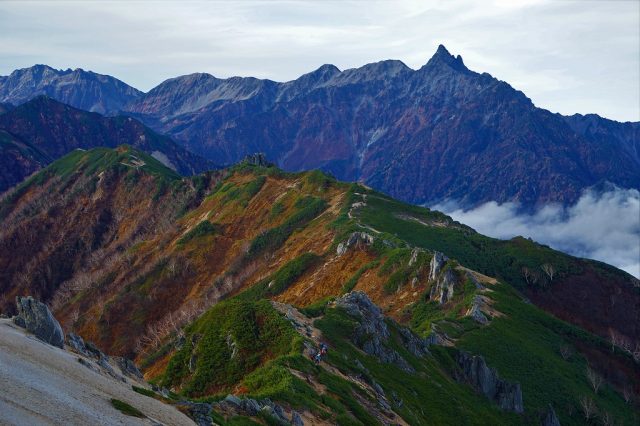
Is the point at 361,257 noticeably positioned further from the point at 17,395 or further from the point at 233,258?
the point at 17,395

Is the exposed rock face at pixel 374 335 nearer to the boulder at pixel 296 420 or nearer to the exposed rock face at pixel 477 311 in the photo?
the exposed rock face at pixel 477 311

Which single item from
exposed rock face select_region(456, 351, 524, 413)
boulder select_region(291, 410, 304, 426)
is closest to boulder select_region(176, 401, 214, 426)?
boulder select_region(291, 410, 304, 426)

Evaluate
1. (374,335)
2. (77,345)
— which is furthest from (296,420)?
(374,335)

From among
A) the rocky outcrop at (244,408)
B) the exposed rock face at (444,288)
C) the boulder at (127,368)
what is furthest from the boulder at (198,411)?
the exposed rock face at (444,288)

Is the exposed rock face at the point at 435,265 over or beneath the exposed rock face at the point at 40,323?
over

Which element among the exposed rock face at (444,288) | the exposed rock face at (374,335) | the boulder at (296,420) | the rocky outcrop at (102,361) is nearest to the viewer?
the boulder at (296,420)

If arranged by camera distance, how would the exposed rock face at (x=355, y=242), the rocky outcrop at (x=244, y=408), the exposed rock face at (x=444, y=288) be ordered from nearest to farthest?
the rocky outcrop at (x=244, y=408)
the exposed rock face at (x=444, y=288)
the exposed rock face at (x=355, y=242)

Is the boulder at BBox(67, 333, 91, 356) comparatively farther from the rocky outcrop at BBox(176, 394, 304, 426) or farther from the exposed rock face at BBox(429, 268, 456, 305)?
the exposed rock face at BBox(429, 268, 456, 305)
